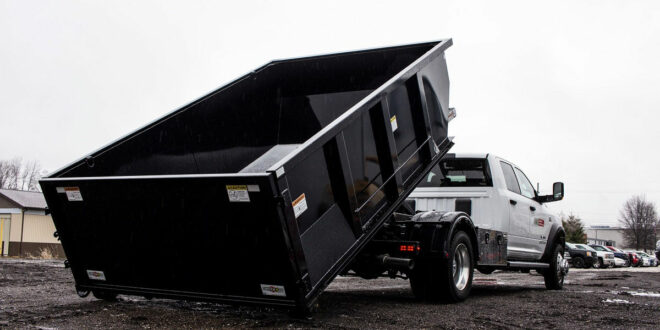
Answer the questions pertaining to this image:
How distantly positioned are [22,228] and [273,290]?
25.5m

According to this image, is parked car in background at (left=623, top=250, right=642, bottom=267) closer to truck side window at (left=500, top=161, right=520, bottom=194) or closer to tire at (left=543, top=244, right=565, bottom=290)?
tire at (left=543, top=244, right=565, bottom=290)

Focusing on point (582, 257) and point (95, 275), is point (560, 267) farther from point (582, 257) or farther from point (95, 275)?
point (582, 257)

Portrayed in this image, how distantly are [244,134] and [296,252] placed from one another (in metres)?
3.07

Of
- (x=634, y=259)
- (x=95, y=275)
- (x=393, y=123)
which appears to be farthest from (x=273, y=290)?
(x=634, y=259)

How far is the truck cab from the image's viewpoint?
8.02 metres

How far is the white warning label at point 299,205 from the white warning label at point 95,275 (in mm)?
2123

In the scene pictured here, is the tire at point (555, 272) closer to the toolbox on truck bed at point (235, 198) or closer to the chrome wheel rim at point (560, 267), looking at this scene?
the chrome wheel rim at point (560, 267)

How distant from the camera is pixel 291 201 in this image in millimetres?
4422

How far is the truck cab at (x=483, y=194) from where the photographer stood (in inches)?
316

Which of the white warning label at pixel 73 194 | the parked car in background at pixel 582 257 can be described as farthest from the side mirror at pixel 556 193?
the parked car in background at pixel 582 257

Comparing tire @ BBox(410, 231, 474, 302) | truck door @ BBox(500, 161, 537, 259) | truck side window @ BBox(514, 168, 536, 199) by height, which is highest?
truck side window @ BBox(514, 168, 536, 199)

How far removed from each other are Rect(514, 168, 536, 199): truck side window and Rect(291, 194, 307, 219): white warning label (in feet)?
17.7

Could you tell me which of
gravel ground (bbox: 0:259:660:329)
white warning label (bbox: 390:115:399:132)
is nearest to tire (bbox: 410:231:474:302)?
gravel ground (bbox: 0:259:660:329)

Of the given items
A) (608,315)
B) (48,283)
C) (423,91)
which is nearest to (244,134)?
(423,91)
